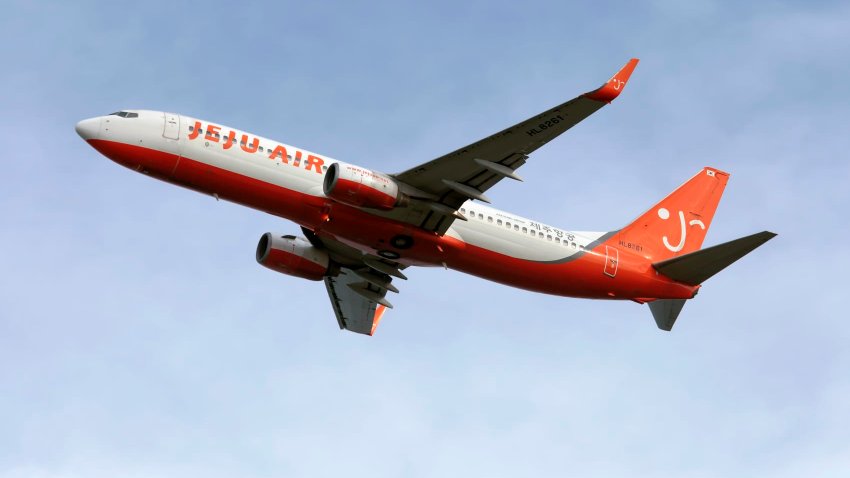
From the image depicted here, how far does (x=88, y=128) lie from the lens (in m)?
47.5

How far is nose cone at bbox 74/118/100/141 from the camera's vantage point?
47375 mm

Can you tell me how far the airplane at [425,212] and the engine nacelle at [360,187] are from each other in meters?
A: 0.05

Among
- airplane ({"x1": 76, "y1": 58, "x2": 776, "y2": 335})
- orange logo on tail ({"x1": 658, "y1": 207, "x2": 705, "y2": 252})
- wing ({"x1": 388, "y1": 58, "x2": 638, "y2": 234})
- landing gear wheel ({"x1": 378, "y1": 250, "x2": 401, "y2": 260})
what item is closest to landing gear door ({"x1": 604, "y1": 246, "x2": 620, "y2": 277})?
airplane ({"x1": 76, "y1": 58, "x2": 776, "y2": 335})

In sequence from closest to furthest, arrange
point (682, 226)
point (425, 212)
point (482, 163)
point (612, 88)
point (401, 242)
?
point (612, 88), point (482, 163), point (425, 212), point (401, 242), point (682, 226)

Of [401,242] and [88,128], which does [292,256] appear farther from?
[88,128]

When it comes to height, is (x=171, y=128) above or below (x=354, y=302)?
above

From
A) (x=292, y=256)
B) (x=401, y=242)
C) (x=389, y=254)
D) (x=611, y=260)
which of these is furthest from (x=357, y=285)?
(x=611, y=260)

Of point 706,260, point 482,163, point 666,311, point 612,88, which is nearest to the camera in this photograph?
point 612,88

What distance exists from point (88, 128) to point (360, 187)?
1226cm

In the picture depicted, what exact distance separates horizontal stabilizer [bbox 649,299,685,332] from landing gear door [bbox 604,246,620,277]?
319cm

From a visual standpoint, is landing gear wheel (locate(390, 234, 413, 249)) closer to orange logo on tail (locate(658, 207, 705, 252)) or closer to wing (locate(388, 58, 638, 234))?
wing (locate(388, 58, 638, 234))

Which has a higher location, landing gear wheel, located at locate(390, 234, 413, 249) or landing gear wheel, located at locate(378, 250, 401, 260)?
landing gear wheel, located at locate(390, 234, 413, 249)

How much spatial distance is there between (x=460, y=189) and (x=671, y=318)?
1505cm

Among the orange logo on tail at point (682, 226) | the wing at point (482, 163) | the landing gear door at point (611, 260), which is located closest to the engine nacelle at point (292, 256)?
the wing at point (482, 163)
